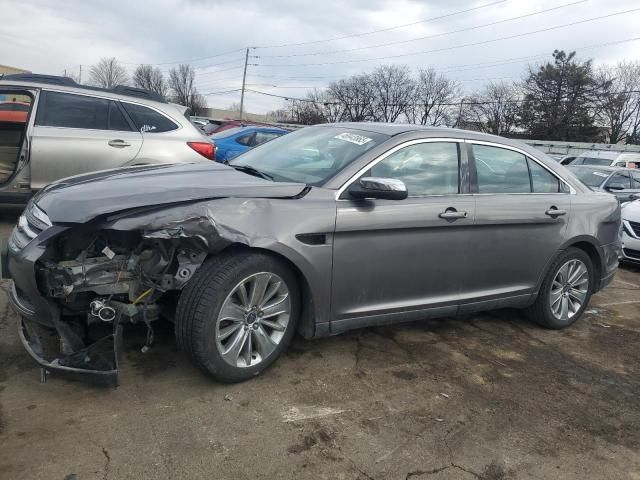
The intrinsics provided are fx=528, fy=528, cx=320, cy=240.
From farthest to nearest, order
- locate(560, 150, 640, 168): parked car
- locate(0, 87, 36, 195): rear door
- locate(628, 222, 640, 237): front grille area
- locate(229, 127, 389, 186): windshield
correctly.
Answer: locate(560, 150, 640, 168): parked car → locate(628, 222, 640, 237): front grille area → locate(0, 87, 36, 195): rear door → locate(229, 127, 389, 186): windshield

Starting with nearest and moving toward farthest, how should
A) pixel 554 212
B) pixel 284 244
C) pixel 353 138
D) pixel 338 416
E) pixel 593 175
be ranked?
pixel 338 416
pixel 284 244
pixel 353 138
pixel 554 212
pixel 593 175

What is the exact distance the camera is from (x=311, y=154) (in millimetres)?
3885

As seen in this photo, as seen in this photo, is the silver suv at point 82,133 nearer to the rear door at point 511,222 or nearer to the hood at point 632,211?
the rear door at point 511,222

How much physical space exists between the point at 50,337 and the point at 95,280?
1.46 feet

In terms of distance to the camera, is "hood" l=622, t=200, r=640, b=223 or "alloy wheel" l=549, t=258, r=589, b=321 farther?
"hood" l=622, t=200, r=640, b=223

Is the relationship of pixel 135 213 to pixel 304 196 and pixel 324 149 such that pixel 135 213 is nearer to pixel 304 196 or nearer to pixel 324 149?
pixel 304 196

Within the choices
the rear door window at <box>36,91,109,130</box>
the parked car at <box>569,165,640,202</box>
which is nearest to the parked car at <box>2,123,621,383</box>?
the rear door window at <box>36,91,109,130</box>

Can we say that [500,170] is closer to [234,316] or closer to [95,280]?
[234,316]

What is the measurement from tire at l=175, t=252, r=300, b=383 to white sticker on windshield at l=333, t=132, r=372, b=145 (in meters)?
1.15

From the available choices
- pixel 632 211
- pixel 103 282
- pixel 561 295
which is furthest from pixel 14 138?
pixel 632 211

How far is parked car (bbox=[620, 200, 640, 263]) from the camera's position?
301 inches

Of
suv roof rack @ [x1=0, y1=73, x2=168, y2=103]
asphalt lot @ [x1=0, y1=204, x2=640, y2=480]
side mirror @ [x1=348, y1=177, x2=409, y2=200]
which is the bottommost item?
asphalt lot @ [x1=0, y1=204, x2=640, y2=480]

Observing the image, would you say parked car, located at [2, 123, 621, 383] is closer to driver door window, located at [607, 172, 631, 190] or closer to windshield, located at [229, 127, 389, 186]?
windshield, located at [229, 127, 389, 186]

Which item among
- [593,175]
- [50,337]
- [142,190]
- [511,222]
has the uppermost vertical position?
[593,175]
